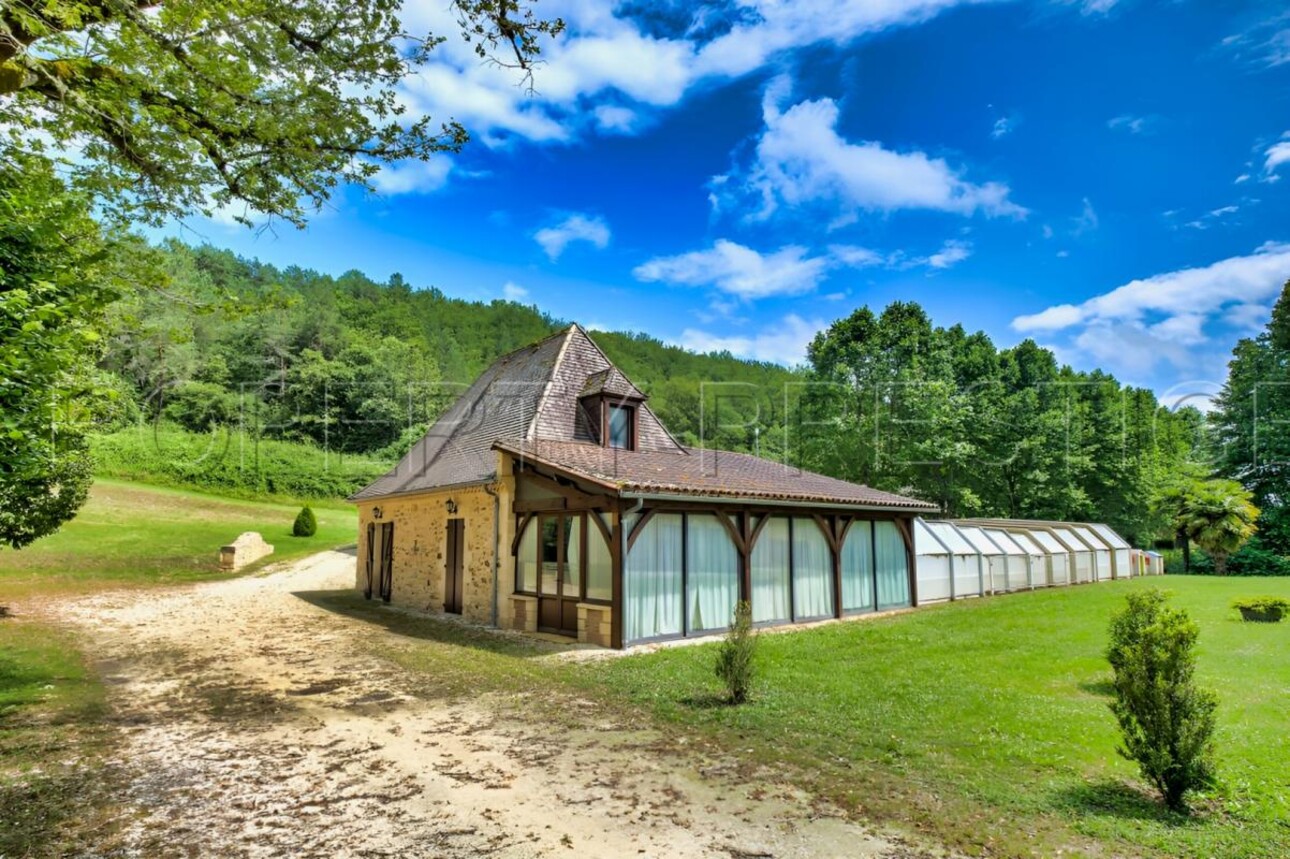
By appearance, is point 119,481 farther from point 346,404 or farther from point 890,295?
point 890,295

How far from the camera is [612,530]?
11.0 m

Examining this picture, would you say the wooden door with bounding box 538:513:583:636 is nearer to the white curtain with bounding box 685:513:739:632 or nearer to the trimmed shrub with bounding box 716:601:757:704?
the white curtain with bounding box 685:513:739:632

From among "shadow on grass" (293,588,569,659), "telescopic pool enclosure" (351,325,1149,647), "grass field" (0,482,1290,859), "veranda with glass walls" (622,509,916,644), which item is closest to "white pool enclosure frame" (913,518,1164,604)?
"telescopic pool enclosure" (351,325,1149,647)

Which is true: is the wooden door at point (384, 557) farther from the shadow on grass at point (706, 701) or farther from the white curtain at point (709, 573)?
the shadow on grass at point (706, 701)

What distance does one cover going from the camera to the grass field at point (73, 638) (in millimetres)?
4359

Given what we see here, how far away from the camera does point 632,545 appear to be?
11.1m

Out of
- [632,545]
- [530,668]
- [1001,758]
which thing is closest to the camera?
[1001,758]

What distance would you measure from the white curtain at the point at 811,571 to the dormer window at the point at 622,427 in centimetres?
462

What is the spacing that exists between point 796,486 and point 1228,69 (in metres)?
11.6

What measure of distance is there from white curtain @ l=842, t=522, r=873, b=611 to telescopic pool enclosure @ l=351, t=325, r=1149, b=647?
5 cm

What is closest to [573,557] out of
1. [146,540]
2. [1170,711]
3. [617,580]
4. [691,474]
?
[617,580]

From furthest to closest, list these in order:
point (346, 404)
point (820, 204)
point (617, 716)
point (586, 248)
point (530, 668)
Result: point (346, 404) → point (586, 248) → point (820, 204) → point (530, 668) → point (617, 716)

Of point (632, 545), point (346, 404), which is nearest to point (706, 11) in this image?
point (632, 545)

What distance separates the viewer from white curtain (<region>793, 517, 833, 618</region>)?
1384 cm
